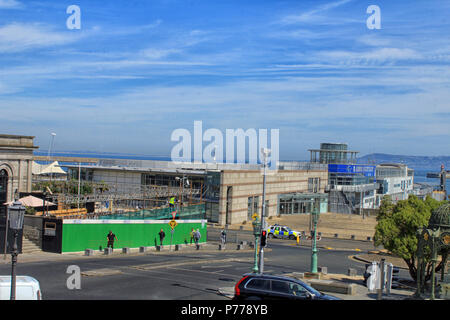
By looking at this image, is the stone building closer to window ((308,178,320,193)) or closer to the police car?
the police car

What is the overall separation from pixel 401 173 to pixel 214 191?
85.1 m

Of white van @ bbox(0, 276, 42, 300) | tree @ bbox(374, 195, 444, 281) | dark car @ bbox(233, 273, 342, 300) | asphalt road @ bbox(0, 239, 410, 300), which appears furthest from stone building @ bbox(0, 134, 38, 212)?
tree @ bbox(374, 195, 444, 281)

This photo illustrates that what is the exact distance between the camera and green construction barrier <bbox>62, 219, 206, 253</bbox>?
1253 inches

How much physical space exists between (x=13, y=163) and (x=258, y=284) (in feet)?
91.5

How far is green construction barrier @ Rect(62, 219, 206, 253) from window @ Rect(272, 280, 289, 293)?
59.9 feet

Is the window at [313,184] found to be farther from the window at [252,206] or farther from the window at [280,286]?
the window at [280,286]

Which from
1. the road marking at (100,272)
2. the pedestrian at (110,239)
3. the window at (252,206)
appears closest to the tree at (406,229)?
the road marking at (100,272)

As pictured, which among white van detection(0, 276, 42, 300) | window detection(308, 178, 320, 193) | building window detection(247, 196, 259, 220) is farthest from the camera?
window detection(308, 178, 320, 193)

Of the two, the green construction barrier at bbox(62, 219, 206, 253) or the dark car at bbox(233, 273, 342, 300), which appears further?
the green construction barrier at bbox(62, 219, 206, 253)

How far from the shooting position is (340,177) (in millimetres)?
97375

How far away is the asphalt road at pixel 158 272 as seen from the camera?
19.4 metres

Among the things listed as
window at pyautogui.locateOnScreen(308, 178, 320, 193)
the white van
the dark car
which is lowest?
the dark car

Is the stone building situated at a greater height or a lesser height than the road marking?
greater
